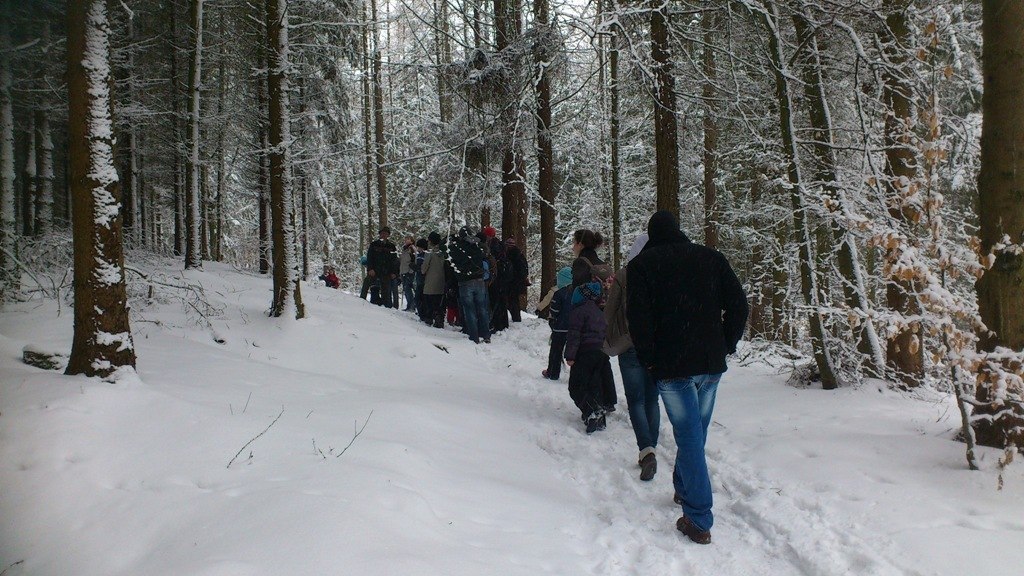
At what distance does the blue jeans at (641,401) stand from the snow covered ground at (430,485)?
305mm

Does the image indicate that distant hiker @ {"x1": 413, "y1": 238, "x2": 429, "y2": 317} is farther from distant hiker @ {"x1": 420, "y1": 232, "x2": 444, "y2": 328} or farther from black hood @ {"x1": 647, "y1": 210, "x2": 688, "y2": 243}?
black hood @ {"x1": 647, "y1": 210, "x2": 688, "y2": 243}

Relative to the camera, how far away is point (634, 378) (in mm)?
5230

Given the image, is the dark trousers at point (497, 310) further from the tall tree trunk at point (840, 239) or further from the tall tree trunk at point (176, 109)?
the tall tree trunk at point (176, 109)

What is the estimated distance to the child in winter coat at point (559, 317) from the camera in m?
7.72

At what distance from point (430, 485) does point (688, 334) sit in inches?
83.2

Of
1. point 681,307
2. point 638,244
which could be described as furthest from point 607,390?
point 681,307

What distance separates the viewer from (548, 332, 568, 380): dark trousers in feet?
27.4

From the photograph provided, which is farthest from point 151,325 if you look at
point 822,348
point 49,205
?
point 822,348

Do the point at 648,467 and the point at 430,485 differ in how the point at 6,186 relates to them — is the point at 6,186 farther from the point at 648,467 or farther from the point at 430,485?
the point at 648,467

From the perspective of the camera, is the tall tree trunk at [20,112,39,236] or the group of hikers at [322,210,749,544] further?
the tall tree trunk at [20,112,39,236]

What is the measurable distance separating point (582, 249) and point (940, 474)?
12.9 ft

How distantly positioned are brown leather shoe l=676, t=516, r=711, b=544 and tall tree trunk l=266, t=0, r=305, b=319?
8.07 meters

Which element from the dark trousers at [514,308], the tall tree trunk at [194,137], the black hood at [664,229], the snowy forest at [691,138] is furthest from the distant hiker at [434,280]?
the black hood at [664,229]

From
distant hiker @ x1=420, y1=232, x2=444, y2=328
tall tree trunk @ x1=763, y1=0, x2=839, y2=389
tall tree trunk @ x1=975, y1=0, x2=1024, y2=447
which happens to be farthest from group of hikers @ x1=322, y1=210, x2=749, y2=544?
distant hiker @ x1=420, y1=232, x2=444, y2=328
